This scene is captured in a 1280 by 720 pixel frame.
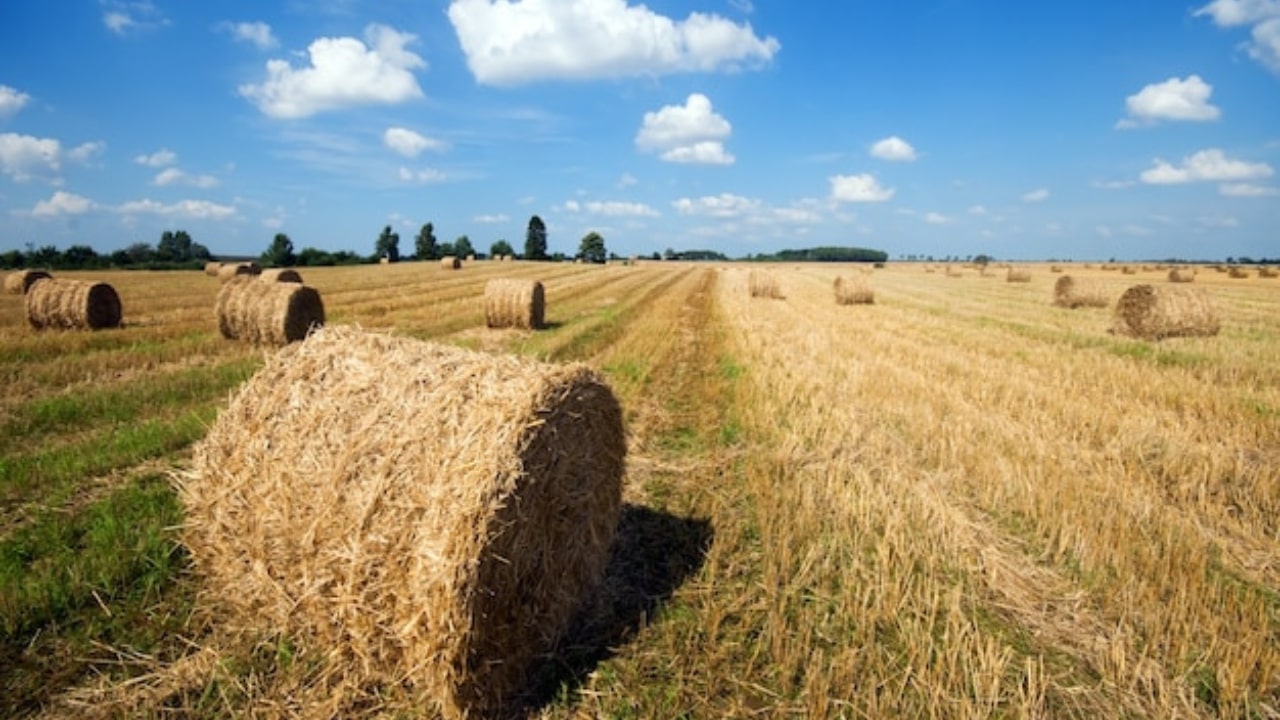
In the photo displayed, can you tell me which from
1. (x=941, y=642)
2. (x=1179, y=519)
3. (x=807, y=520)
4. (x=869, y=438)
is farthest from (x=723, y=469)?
(x=1179, y=519)

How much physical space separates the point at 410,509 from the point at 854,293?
23959 mm

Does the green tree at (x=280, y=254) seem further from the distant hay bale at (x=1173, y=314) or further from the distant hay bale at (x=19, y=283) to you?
the distant hay bale at (x=1173, y=314)

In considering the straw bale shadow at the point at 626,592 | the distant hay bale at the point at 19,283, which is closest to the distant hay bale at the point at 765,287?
the straw bale shadow at the point at 626,592

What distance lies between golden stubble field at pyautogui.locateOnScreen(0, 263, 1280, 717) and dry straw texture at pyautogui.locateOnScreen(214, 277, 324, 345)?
3.42 m

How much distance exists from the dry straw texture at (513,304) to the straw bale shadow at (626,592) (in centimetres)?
1171

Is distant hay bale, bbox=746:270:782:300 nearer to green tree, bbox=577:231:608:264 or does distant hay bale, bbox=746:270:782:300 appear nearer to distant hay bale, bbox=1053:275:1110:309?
distant hay bale, bbox=1053:275:1110:309

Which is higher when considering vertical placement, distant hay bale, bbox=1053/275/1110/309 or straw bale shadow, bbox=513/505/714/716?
distant hay bale, bbox=1053/275/1110/309

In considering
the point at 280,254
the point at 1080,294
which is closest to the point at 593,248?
the point at 280,254

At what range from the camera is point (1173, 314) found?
50.1 ft

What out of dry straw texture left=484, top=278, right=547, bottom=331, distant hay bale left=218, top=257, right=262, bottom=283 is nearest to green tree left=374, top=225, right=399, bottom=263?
distant hay bale left=218, top=257, right=262, bottom=283

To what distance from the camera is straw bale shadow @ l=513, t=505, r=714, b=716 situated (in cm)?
381

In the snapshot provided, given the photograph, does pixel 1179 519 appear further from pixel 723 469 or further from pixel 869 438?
pixel 723 469

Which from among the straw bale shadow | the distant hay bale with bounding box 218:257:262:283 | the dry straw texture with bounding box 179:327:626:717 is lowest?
the straw bale shadow

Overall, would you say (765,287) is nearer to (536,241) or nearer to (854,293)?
(854,293)
